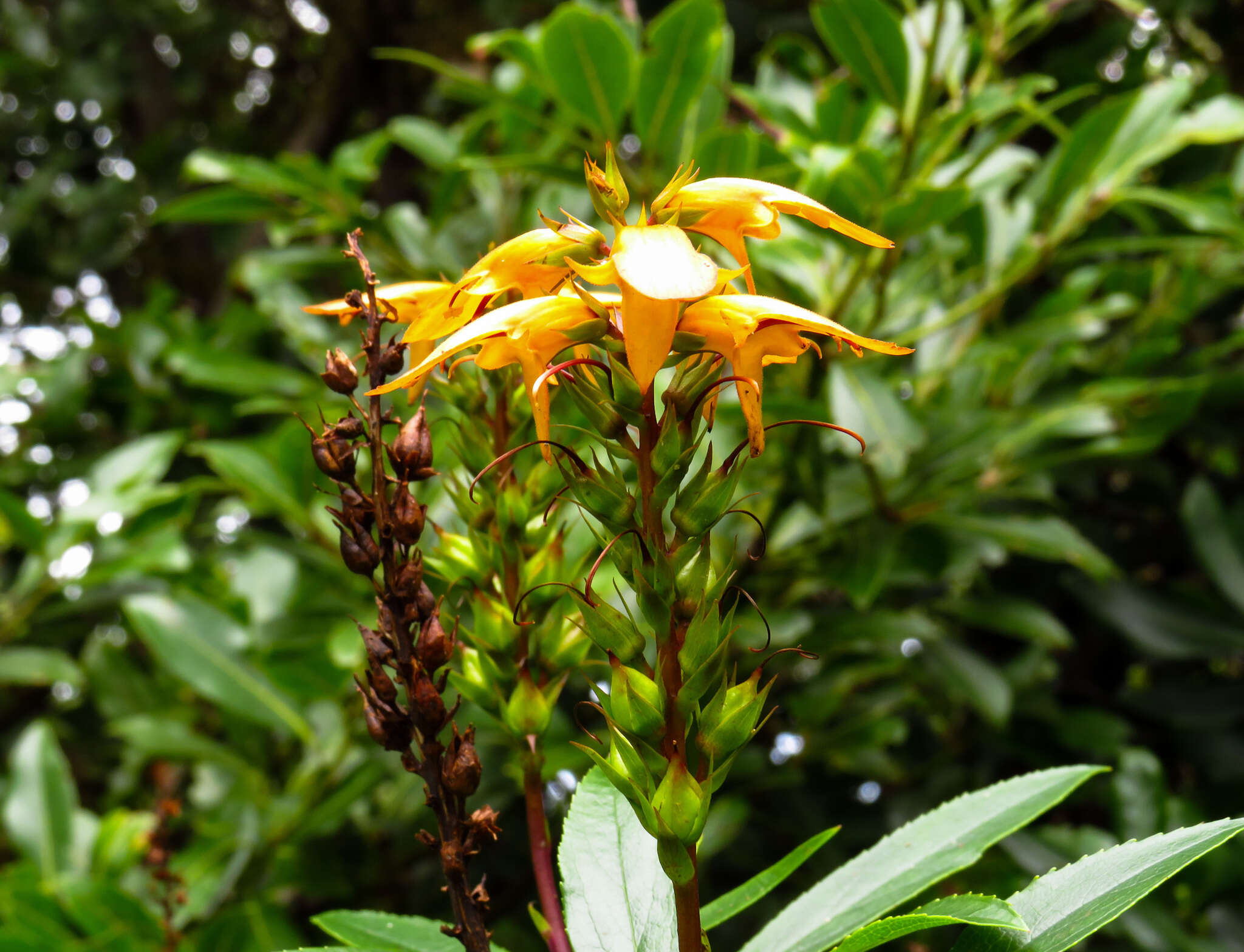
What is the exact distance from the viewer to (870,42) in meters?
1.14

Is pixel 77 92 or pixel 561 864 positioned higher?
pixel 77 92

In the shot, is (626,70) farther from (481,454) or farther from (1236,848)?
(1236,848)

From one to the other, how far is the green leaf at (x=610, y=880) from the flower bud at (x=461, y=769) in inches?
4.2

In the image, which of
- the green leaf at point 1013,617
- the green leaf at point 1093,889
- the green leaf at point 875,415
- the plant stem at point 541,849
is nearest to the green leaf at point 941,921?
the green leaf at point 1093,889

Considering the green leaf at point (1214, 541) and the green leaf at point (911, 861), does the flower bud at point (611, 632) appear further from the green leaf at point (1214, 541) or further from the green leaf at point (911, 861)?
the green leaf at point (1214, 541)

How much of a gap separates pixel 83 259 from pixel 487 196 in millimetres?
1430

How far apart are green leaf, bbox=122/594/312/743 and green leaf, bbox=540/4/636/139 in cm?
83

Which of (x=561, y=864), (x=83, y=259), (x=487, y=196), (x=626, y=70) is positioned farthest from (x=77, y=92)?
(x=561, y=864)

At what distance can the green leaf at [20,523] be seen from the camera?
1536 millimetres

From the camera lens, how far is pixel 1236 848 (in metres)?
1.24

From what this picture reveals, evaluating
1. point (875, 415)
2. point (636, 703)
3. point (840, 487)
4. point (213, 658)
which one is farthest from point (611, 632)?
point (213, 658)

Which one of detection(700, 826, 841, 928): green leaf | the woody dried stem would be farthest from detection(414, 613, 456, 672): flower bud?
detection(700, 826, 841, 928): green leaf

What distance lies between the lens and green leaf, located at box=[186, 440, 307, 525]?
1.29 meters

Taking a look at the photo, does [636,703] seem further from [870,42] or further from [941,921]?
[870,42]
